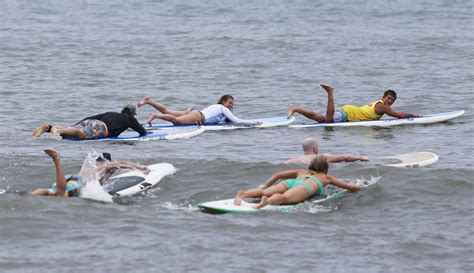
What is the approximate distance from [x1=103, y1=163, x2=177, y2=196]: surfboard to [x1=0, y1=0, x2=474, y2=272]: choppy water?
0.64 feet

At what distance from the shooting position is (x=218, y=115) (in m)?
22.0

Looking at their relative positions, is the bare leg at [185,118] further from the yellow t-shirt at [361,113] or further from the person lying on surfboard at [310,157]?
the person lying on surfboard at [310,157]

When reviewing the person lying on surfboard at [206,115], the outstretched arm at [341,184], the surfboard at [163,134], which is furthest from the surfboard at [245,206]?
the person lying on surfboard at [206,115]

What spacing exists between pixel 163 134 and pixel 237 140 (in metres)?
1.55

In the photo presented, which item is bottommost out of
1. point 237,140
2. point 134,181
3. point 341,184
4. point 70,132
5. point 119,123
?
point 237,140

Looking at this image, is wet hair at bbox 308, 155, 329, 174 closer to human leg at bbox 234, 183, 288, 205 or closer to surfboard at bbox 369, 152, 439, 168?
human leg at bbox 234, 183, 288, 205

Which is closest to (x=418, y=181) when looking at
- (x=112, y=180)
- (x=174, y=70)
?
(x=112, y=180)

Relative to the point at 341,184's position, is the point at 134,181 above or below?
below

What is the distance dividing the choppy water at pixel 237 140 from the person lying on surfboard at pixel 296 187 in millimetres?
278

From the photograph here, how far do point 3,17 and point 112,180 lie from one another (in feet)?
Answer: 109

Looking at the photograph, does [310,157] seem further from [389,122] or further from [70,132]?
[389,122]

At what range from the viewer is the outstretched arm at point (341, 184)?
14.9 m

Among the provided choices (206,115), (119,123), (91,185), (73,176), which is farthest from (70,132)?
(91,185)

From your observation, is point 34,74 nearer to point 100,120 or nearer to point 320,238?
point 100,120
